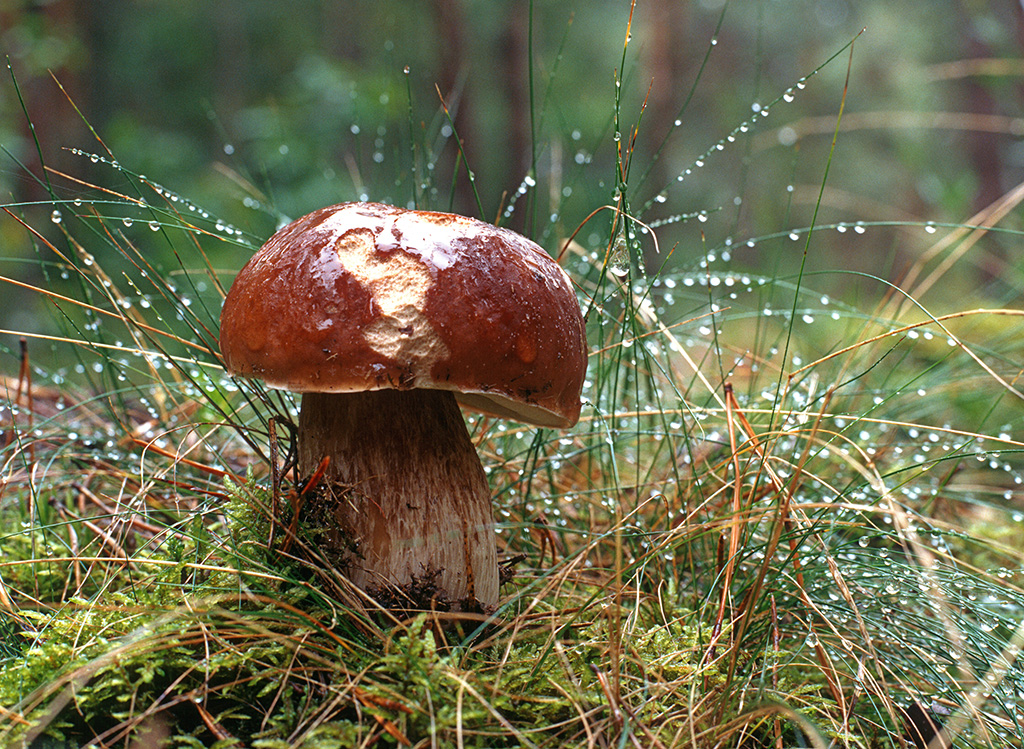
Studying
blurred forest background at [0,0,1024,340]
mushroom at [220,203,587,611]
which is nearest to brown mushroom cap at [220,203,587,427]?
mushroom at [220,203,587,611]

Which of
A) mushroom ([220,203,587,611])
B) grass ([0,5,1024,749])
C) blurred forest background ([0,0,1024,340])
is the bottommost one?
grass ([0,5,1024,749])

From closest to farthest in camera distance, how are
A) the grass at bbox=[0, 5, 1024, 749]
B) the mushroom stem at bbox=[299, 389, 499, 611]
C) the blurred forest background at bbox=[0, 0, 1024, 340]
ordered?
the grass at bbox=[0, 5, 1024, 749]
the mushroom stem at bbox=[299, 389, 499, 611]
the blurred forest background at bbox=[0, 0, 1024, 340]

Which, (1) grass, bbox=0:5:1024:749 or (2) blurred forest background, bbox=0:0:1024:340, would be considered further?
(2) blurred forest background, bbox=0:0:1024:340

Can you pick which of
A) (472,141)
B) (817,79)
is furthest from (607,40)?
(472,141)

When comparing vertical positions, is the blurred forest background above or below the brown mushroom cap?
above

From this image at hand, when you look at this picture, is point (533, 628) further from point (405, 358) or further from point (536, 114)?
point (536, 114)

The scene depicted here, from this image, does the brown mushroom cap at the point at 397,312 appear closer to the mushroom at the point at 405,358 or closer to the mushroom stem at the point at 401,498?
the mushroom at the point at 405,358

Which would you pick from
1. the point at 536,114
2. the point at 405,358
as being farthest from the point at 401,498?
the point at 536,114

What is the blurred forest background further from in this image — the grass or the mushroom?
the grass

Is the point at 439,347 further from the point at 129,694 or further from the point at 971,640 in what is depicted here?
the point at 971,640
